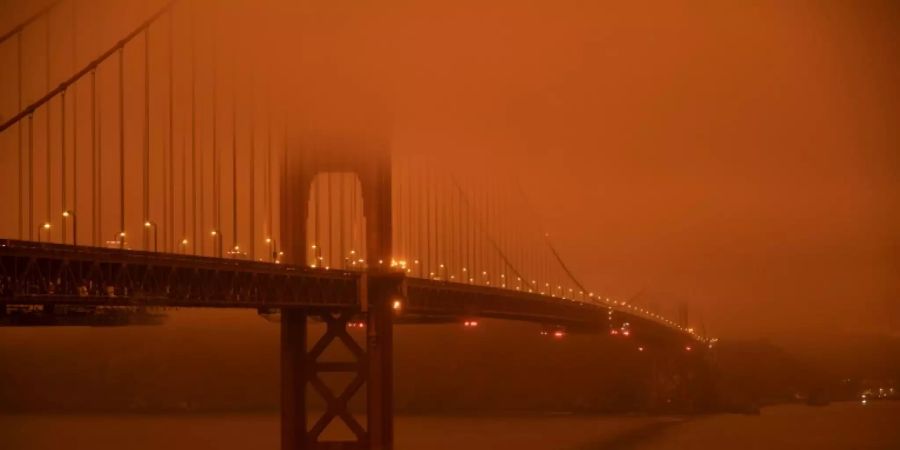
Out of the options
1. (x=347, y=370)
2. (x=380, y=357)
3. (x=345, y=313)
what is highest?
(x=345, y=313)

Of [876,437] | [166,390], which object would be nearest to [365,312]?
[876,437]

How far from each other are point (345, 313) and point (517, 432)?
1271 inches

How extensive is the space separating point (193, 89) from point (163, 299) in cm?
796

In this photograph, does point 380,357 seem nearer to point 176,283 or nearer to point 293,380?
point 293,380

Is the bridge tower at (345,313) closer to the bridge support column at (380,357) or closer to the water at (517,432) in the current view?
the bridge support column at (380,357)

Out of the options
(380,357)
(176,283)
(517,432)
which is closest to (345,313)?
(380,357)

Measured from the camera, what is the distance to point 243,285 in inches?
1122

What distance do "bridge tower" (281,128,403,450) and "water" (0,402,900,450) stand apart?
18.1 m

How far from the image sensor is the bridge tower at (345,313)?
34.4 metres

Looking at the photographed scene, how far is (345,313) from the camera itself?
3475cm

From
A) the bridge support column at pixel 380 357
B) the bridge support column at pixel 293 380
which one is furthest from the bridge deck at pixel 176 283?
the bridge support column at pixel 293 380

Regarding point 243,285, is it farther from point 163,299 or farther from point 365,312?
point 365,312

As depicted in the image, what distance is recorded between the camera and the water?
5656 cm

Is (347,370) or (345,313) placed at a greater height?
(345,313)
